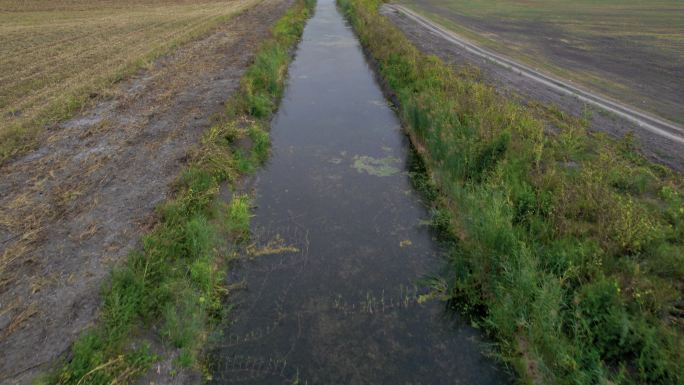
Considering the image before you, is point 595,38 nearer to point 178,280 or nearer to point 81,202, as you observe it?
point 178,280

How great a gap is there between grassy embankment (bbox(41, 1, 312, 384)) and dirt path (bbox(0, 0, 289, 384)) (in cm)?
36

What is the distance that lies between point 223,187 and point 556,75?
13.9 m

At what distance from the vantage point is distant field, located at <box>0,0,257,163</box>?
480 inches

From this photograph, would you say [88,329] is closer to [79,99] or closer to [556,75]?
[79,99]

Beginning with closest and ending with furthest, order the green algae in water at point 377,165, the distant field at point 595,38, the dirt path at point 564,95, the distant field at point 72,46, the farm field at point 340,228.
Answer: the farm field at point 340,228 → the dirt path at point 564,95 → the green algae in water at point 377,165 → the distant field at point 72,46 → the distant field at point 595,38

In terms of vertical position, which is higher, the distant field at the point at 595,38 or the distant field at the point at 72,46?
the distant field at the point at 595,38

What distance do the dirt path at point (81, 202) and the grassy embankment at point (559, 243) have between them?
205 inches

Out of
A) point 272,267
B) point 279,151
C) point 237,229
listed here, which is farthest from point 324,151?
point 272,267

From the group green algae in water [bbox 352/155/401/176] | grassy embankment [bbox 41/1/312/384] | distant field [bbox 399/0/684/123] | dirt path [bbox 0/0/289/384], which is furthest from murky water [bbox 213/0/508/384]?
distant field [bbox 399/0/684/123]

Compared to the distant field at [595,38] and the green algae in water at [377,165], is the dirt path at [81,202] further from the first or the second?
the distant field at [595,38]

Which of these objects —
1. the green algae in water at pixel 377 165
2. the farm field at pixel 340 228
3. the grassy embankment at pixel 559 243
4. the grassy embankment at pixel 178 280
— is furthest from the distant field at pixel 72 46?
the grassy embankment at pixel 559 243

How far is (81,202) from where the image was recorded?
305 inches

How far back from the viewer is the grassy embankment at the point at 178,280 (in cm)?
477

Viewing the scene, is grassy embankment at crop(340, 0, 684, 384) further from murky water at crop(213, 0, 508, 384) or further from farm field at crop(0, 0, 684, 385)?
murky water at crop(213, 0, 508, 384)
